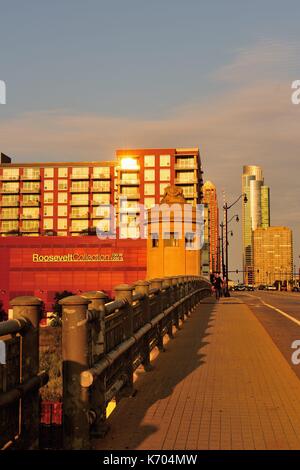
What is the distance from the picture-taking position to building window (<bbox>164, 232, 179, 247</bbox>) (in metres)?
50.5

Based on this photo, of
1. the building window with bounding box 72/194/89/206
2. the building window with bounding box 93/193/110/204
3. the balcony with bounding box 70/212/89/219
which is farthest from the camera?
the building window with bounding box 72/194/89/206

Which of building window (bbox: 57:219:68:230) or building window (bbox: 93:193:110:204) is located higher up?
building window (bbox: 93:193:110:204)

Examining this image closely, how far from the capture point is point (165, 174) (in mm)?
117312

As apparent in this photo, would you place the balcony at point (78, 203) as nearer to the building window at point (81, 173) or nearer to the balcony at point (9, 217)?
the building window at point (81, 173)

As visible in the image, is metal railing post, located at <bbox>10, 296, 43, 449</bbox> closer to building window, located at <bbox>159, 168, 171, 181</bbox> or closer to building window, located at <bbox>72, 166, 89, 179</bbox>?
building window, located at <bbox>159, 168, 171, 181</bbox>

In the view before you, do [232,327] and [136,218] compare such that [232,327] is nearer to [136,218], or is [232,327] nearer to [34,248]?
[34,248]

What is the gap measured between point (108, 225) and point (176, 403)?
111 meters

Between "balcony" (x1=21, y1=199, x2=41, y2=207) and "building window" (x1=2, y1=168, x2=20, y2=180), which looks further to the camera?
"building window" (x1=2, y1=168, x2=20, y2=180)

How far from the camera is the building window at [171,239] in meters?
50.5

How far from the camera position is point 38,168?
125062 mm

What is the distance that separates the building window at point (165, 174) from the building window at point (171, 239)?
66.6 m

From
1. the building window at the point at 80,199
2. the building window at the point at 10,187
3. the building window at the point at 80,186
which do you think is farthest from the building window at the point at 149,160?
the building window at the point at 10,187


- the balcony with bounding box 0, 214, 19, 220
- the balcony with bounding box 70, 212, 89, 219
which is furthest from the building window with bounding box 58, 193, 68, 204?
the balcony with bounding box 0, 214, 19, 220

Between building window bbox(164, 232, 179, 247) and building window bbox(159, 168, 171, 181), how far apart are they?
219 ft
